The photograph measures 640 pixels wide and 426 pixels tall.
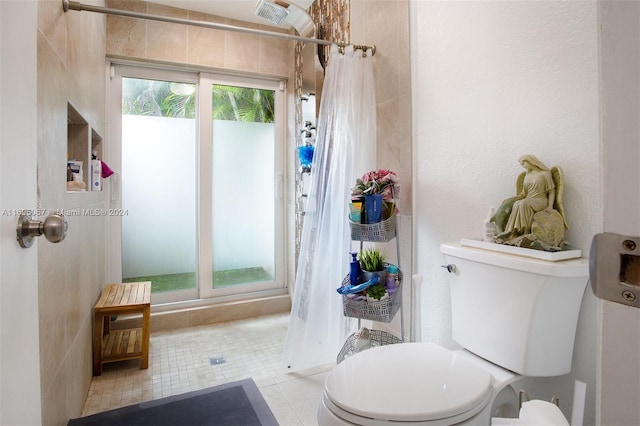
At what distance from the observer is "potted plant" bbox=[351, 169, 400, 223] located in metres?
1.63

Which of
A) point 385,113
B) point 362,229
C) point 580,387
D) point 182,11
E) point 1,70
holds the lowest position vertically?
point 580,387

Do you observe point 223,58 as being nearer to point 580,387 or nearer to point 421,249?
point 421,249

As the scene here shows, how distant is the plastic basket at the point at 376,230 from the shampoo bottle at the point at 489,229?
0.46 meters

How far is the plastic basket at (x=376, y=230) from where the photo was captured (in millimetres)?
1620

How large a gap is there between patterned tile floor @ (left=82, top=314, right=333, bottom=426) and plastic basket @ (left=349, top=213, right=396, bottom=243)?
2.87 ft

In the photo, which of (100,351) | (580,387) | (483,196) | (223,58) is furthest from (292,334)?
(223,58)

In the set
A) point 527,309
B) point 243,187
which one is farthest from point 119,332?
point 527,309

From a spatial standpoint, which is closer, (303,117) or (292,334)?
(292,334)

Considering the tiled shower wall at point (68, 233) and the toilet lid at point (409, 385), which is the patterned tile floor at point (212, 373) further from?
the toilet lid at point (409, 385)

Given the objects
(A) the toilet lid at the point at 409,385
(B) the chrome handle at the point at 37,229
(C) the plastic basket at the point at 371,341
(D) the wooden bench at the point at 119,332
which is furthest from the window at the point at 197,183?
(B) the chrome handle at the point at 37,229

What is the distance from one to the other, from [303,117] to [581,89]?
218cm

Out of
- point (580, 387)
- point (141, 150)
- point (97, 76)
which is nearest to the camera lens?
point (580, 387)

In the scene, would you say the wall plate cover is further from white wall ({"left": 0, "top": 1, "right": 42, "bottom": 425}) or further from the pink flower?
the pink flower

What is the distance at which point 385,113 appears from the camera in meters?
1.94
